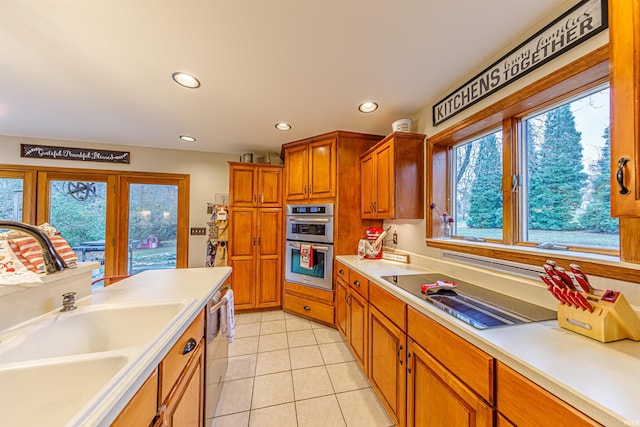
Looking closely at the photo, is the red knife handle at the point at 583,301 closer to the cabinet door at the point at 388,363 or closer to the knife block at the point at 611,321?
the knife block at the point at 611,321

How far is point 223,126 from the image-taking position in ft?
8.49

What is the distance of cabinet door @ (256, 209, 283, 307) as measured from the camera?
3.08 meters

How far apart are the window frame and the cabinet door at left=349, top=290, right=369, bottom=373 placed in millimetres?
775

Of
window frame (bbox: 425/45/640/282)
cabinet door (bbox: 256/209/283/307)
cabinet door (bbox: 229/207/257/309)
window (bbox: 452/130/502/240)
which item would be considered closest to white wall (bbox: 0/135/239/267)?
cabinet door (bbox: 229/207/257/309)

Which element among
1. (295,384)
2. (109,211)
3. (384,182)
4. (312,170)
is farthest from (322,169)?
(109,211)

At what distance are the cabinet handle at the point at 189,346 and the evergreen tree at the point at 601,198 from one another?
1.96 meters

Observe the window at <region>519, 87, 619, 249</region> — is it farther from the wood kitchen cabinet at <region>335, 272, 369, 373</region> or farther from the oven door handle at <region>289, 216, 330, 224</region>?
the oven door handle at <region>289, 216, 330, 224</region>

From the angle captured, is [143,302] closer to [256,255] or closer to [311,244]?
[311,244]

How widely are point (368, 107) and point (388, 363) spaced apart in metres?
2.02

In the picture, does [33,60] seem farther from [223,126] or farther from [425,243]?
[425,243]

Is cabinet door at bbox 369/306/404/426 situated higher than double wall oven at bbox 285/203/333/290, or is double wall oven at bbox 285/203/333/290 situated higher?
double wall oven at bbox 285/203/333/290

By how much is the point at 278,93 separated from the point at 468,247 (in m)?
1.87

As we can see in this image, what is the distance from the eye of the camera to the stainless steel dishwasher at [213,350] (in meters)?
1.29

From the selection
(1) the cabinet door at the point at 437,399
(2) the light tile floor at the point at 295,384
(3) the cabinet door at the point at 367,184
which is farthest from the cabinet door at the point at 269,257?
(1) the cabinet door at the point at 437,399
